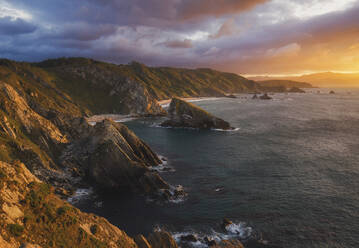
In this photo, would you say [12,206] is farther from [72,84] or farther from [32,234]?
[72,84]

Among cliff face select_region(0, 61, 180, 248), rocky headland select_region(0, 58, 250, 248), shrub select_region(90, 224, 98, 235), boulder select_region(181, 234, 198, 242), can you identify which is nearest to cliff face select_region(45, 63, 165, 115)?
rocky headland select_region(0, 58, 250, 248)

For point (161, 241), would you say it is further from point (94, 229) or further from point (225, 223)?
point (225, 223)

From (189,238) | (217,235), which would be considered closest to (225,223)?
(217,235)

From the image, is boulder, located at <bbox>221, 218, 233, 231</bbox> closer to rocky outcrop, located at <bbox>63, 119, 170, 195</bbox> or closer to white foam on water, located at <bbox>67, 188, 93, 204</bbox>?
rocky outcrop, located at <bbox>63, 119, 170, 195</bbox>

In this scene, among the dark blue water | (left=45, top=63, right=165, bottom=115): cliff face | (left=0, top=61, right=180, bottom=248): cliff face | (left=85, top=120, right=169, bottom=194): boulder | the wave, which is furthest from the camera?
(left=45, top=63, right=165, bottom=115): cliff face

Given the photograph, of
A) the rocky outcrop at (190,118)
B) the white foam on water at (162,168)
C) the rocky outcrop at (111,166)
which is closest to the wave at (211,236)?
the rocky outcrop at (111,166)

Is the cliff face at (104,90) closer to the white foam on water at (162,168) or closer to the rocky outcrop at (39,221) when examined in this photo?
the white foam on water at (162,168)
